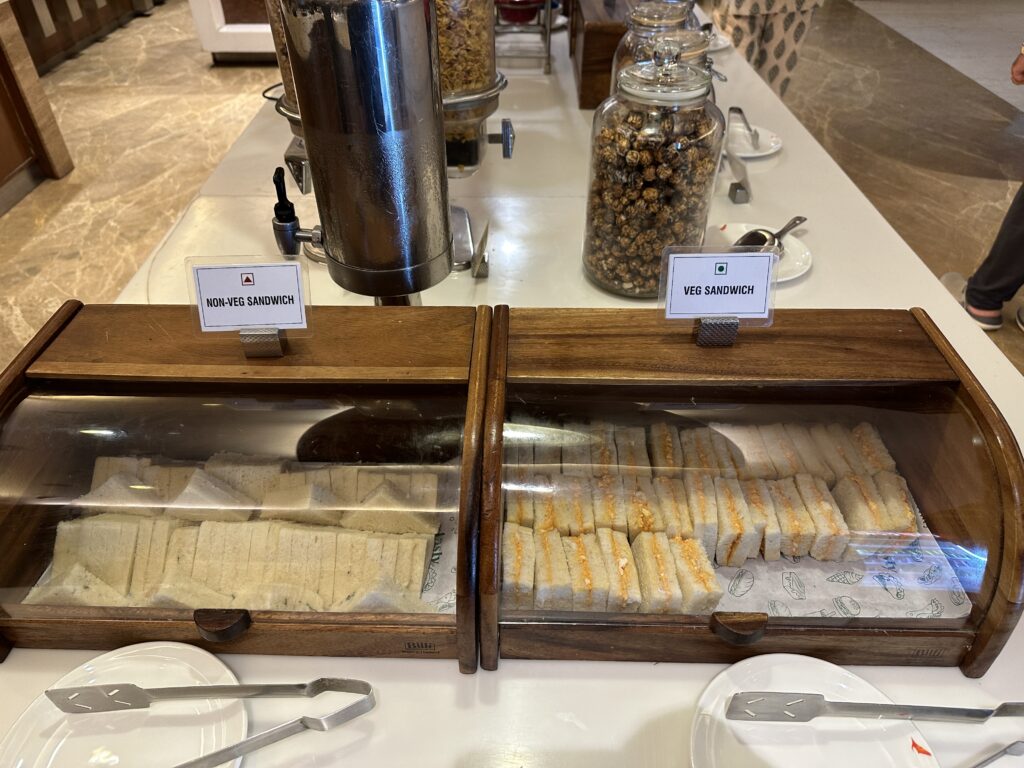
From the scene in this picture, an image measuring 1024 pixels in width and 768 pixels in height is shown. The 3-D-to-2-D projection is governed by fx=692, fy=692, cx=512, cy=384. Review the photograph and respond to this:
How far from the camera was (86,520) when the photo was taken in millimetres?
799

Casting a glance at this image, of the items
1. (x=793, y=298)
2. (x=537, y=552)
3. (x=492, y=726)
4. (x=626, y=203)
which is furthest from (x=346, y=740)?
(x=793, y=298)

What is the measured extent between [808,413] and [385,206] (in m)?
0.58

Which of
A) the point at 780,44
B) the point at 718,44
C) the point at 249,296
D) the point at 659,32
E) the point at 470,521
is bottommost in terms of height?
the point at 780,44

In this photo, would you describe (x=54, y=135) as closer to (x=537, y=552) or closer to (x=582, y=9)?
(x=582, y=9)

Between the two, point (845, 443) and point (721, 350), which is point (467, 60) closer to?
point (721, 350)

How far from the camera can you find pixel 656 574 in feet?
2.47

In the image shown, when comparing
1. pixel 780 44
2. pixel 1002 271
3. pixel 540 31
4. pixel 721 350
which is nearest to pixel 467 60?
pixel 721 350

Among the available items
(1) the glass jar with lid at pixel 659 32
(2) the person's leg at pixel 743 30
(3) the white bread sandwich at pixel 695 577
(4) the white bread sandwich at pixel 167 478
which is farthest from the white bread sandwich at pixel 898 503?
(2) the person's leg at pixel 743 30

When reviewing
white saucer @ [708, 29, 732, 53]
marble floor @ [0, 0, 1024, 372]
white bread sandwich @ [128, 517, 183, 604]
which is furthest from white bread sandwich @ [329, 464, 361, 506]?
white saucer @ [708, 29, 732, 53]

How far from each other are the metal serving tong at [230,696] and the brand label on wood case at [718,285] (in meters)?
0.53

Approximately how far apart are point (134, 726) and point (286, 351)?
399 mm

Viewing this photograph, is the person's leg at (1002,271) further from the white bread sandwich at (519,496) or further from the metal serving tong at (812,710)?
the white bread sandwich at (519,496)

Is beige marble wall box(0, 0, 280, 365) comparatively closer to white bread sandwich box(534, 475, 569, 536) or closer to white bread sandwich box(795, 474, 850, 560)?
white bread sandwich box(534, 475, 569, 536)

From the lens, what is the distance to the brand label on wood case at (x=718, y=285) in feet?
2.48
